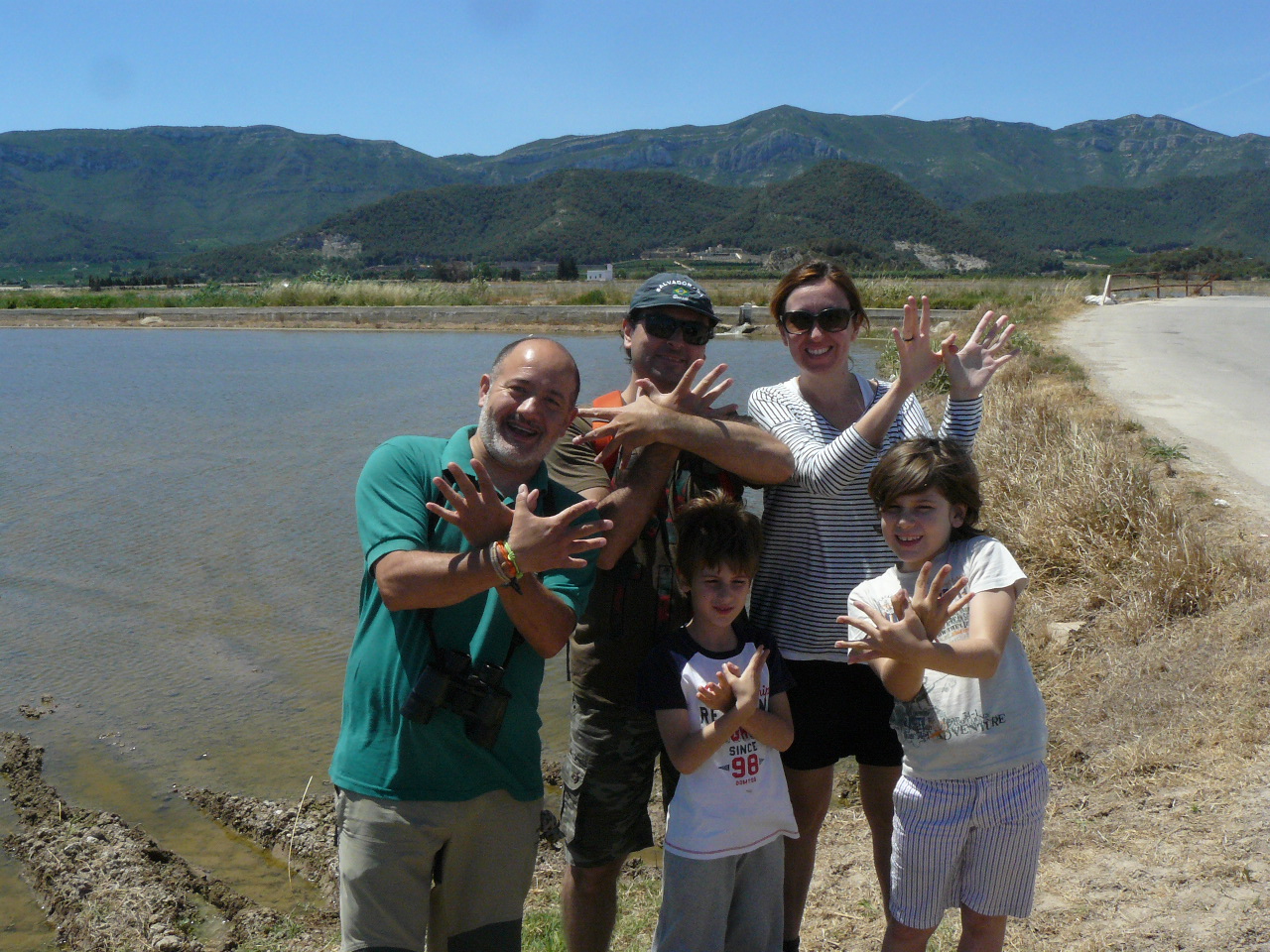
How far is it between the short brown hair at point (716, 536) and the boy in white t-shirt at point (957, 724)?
31cm

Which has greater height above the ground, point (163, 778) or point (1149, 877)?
point (1149, 877)

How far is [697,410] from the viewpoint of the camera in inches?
106

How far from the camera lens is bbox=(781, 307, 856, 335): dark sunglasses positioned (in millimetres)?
2840

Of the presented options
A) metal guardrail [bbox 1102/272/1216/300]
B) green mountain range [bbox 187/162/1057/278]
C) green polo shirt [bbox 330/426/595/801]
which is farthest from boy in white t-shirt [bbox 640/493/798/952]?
green mountain range [bbox 187/162/1057/278]

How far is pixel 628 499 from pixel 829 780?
1102 millimetres

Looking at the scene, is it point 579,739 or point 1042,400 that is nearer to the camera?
point 579,739

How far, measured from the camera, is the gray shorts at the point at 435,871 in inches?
89.8

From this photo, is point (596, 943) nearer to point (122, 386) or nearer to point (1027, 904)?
point (1027, 904)

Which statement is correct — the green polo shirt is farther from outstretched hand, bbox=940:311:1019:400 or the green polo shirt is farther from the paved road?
the paved road

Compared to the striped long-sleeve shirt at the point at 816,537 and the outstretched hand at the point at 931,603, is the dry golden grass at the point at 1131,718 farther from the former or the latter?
the outstretched hand at the point at 931,603

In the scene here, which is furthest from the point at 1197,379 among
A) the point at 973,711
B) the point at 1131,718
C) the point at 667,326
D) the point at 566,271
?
the point at 566,271

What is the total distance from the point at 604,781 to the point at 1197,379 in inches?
532

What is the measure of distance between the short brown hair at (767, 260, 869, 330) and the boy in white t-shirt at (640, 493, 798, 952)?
657 mm

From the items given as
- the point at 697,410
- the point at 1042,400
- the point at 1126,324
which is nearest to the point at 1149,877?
the point at 697,410
